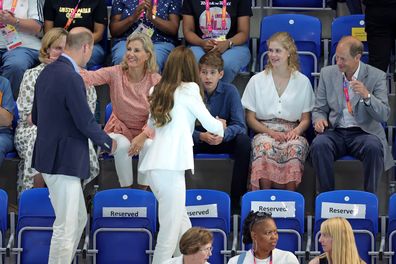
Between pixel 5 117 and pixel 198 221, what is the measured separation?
70.9 inches

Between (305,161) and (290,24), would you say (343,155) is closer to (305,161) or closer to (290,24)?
(305,161)

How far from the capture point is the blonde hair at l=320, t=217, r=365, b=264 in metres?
7.67

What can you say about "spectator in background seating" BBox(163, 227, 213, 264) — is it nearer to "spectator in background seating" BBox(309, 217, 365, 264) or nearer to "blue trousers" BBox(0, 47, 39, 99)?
"spectator in background seating" BBox(309, 217, 365, 264)

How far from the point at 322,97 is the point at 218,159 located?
935 mm

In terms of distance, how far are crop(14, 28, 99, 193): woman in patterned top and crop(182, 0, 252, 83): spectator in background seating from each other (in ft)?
3.96

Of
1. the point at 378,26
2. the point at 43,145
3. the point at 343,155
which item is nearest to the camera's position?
the point at 43,145

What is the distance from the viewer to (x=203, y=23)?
1066 centimetres

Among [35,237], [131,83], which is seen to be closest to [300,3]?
[131,83]

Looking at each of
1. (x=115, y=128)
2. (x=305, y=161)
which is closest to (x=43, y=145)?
(x=115, y=128)

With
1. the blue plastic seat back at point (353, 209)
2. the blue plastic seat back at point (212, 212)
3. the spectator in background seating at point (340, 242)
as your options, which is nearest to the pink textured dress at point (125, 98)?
the blue plastic seat back at point (212, 212)

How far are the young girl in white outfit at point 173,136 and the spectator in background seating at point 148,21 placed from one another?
6.52 ft

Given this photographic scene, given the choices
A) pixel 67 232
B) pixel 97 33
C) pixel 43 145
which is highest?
pixel 97 33

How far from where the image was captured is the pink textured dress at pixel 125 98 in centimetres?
957

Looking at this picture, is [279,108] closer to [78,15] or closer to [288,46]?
[288,46]
